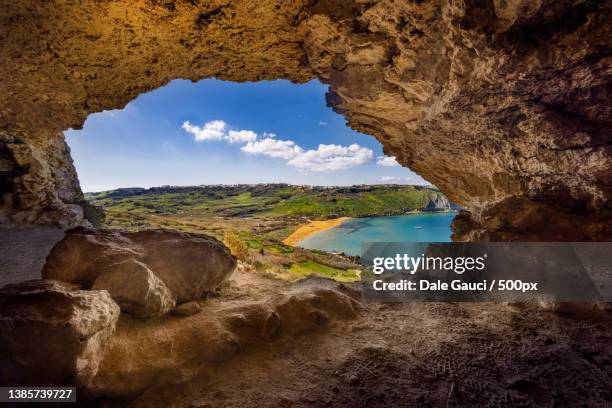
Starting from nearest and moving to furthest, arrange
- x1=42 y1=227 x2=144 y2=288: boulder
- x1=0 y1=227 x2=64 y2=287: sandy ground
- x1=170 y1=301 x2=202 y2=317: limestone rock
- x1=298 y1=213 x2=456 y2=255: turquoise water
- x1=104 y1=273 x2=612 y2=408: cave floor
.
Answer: x1=104 y1=273 x2=612 y2=408: cave floor, x1=42 y1=227 x2=144 y2=288: boulder, x1=170 y1=301 x2=202 y2=317: limestone rock, x1=0 y1=227 x2=64 y2=287: sandy ground, x1=298 y1=213 x2=456 y2=255: turquoise water

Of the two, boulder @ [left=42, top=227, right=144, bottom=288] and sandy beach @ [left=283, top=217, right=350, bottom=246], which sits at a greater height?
boulder @ [left=42, top=227, right=144, bottom=288]

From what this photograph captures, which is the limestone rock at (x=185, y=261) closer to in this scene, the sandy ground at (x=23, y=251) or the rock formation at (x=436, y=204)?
the sandy ground at (x=23, y=251)

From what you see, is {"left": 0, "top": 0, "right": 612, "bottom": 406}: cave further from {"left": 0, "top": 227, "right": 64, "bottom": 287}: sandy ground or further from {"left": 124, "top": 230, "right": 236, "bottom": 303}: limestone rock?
{"left": 0, "top": 227, "right": 64, "bottom": 287}: sandy ground

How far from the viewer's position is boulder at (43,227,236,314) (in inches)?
225

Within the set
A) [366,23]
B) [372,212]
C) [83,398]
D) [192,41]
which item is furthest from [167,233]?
[372,212]

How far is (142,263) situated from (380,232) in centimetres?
7021

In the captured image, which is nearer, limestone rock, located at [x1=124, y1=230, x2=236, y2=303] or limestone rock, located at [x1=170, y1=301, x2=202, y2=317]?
limestone rock, located at [x1=170, y1=301, x2=202, y2=317]

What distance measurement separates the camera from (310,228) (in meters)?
72.4

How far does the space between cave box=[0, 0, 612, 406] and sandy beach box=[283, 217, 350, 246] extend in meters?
48.8

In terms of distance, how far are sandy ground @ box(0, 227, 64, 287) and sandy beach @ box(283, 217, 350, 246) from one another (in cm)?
4206

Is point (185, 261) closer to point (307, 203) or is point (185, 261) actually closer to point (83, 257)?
point (83, 257)

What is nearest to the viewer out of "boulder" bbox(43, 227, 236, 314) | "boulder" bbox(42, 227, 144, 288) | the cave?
the cave

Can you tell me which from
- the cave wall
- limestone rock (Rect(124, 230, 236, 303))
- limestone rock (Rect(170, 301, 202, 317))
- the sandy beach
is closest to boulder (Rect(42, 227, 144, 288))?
limestone rock (Rect(124, 230, 236, 303))

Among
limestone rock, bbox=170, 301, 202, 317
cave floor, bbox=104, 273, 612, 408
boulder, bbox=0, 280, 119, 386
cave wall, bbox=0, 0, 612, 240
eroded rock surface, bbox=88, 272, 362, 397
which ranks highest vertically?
cave wall, bbox=0, 0, 612, 240
